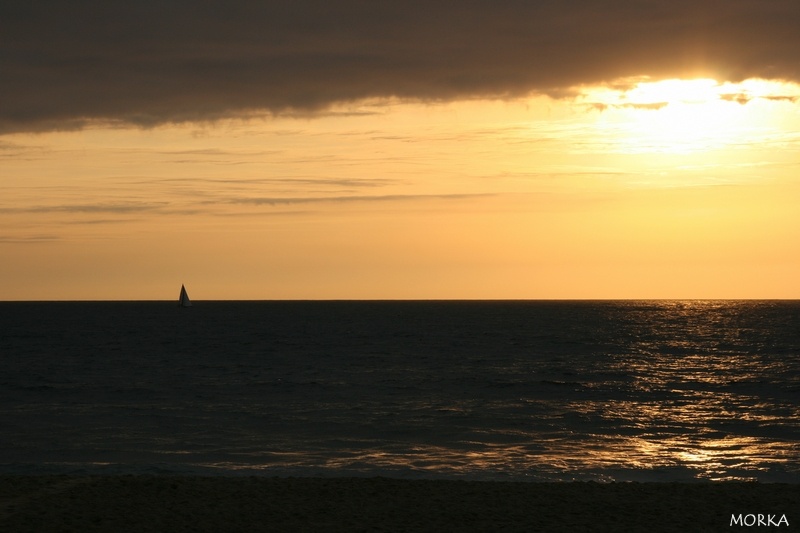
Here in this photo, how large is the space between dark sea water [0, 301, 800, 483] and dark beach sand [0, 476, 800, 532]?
4.01 m

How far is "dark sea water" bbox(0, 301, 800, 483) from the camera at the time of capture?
2419 cm

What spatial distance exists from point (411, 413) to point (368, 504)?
1846 centimetres

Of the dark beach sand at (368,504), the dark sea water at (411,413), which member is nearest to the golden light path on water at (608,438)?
the dark sea water at (411,413)

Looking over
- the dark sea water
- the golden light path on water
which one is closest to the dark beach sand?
the dark sea water

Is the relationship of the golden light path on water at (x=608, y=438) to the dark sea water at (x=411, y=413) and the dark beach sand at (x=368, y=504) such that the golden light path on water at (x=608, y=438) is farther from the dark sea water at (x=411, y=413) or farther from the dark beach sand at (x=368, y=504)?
the dark beach sand at (x=368, y=504)

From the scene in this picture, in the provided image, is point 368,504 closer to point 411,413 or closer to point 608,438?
point 608,438

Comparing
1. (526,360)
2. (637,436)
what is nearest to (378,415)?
(637,436)

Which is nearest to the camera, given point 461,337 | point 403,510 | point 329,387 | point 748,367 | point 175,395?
point 403,510

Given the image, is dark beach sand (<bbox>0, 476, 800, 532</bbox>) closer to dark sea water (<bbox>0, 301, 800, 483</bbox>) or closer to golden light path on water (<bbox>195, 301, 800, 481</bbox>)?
dark sea water (<bbox>0, 301, 800, 483</bbox>)

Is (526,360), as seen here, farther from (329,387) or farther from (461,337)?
(461,337)

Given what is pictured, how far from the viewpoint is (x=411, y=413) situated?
35.0 m

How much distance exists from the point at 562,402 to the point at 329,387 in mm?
13309

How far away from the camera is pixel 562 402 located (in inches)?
1558

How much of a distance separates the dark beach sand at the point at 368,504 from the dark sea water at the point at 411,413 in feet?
13.1
